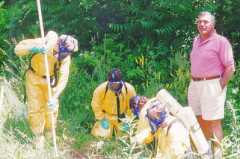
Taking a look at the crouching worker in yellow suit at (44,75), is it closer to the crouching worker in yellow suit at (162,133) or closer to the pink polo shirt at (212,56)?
the crouching worker in yellow suit at (162,133)

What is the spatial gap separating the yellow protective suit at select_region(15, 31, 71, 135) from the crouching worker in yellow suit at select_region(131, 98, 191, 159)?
4.01 ft

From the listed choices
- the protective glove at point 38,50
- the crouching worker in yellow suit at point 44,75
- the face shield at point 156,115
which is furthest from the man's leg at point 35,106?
the face shield at point 156,115

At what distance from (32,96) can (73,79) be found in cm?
185

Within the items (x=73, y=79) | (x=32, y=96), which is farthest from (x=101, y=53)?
(x=32, y=96)

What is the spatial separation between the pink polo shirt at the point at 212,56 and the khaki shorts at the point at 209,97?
0.11 m

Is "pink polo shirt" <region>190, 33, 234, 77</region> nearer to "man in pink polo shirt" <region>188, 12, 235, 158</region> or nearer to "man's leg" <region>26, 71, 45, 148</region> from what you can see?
"man in pink polo shirt" <region>188, 12, 235, 158</region>

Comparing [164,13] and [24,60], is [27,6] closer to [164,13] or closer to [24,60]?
[24,60]

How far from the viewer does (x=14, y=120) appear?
8.19m

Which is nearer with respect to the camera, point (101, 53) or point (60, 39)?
point (60, 39)

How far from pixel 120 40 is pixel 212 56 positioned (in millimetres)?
3420

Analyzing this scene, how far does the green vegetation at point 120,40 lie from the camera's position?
28.9 feet

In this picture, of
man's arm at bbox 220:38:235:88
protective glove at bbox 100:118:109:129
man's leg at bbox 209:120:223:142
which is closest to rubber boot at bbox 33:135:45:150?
protective glove at bbox 100:118:109:129

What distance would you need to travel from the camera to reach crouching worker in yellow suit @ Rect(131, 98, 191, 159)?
19.7ft

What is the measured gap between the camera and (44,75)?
7.34 m
